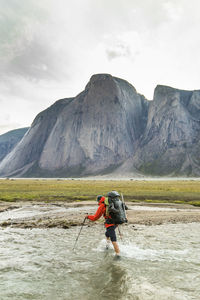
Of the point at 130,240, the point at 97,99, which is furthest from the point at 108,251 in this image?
the point at 97,99

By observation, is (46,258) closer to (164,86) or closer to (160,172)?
(160,172)

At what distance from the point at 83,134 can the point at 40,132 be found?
38216 millimetres

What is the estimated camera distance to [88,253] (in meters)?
10.1

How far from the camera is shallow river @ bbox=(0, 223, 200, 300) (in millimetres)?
6707

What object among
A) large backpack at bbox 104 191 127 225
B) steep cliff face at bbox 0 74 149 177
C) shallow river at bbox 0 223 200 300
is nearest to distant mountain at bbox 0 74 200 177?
steep cliff face at bbox 0 74 149 177

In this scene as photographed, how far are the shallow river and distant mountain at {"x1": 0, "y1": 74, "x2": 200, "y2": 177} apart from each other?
124262 millimetres

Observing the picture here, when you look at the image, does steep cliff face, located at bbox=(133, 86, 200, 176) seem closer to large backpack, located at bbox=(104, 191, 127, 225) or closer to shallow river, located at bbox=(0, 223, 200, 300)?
shallow river, located at bbox=(0, 223, 200, 300)

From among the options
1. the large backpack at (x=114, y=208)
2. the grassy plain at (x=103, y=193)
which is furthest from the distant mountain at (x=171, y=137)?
the large backpack at (x=114, y=208)

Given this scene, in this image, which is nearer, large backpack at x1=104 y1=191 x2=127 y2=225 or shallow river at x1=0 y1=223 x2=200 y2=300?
shallow river at x1=0 y1=223 x2=200 y2=300

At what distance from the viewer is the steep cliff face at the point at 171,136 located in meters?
135

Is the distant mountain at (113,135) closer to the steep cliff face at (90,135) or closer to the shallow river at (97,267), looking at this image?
the steep cliff face at (90,135)

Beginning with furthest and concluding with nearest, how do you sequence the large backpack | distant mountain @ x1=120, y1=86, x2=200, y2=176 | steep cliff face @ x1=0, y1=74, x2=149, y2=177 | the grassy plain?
steep cliff face @ x1=0, y1=74, x2=149, y2=177, distant mountain @ x1=120, y1=86, x2=200, y2=176, the grassy plain, the large backpack

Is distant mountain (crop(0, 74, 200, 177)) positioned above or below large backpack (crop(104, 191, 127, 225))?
above

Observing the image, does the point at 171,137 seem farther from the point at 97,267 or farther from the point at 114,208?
the point at 97,267
